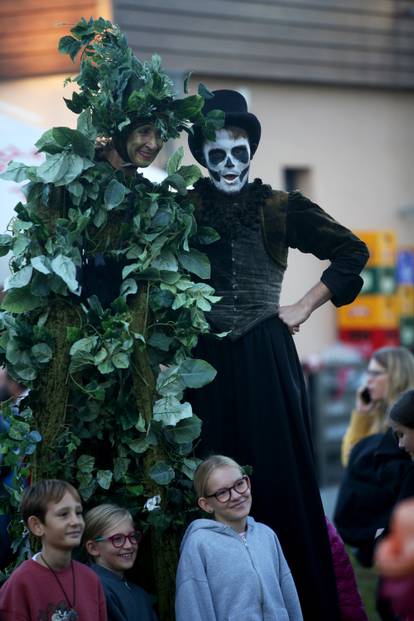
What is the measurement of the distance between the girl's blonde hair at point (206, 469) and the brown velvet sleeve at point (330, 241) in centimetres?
78

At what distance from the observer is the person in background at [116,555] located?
3.33 meters

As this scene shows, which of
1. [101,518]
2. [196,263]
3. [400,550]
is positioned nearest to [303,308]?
[196,263]

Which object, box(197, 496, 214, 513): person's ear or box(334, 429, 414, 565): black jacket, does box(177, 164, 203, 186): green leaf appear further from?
box(334, 429, 414, 565): black jacket

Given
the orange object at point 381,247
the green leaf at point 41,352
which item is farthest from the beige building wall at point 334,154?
the green leaf at point 41,352

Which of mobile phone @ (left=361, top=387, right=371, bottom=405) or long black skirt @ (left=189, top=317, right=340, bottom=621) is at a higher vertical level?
mobile phone @ (left=361, top=387, right=371, bottom=405)

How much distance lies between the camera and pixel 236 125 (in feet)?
12.5

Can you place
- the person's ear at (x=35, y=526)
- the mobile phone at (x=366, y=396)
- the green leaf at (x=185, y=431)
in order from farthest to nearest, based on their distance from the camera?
the mobile phone at (x=366, y=396) < the green leaf at (x=185, y=431) < the person's ear at (x=35, y=526)

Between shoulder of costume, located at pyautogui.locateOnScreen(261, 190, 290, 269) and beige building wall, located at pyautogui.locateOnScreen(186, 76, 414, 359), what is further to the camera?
beige building wall, located at pyautogui.locateOnScreen(186, 76, 414, 359)

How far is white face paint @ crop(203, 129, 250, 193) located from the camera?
379 cm

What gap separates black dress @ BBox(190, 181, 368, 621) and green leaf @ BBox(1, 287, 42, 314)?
628 millimetres

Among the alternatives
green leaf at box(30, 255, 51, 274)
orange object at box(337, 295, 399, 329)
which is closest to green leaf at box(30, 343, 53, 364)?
green leaf at box(30, 255, 51, 274)

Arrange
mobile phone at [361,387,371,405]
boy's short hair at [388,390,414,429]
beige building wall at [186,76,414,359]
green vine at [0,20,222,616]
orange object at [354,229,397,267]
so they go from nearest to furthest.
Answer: green vine at [0,20,222,616] → boy's short hair at [388,390,414,429] → mobile phone at [361,387,371,405] → beige building wall at [186,76,414,359] → orange object at [354,229,397,267]

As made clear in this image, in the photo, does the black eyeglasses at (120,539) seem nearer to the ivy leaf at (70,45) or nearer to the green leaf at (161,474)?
the green leaf at (161,474)

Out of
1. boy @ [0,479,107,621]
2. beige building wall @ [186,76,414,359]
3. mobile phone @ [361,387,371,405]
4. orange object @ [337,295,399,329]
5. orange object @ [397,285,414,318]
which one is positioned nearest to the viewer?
boy @ [0,479,107,621]
